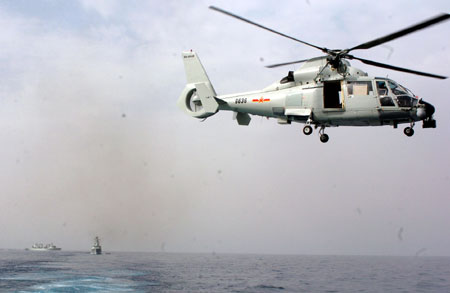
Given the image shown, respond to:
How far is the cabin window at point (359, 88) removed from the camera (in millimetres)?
21094

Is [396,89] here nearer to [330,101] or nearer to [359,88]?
[359,88]

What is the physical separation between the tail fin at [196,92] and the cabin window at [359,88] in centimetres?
809

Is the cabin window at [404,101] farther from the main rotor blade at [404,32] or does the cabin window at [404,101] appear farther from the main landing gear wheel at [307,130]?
the main landing gear wheel at [307,130]

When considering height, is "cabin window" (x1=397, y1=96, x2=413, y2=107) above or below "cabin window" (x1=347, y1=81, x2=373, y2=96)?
below

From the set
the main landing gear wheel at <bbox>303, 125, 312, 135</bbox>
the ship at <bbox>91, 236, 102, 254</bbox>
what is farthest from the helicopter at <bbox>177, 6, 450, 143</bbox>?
the ship at <bbox>91, 236, 102, 254</bbox>

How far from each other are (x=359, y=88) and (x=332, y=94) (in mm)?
1376

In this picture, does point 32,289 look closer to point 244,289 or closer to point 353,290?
point 244,289

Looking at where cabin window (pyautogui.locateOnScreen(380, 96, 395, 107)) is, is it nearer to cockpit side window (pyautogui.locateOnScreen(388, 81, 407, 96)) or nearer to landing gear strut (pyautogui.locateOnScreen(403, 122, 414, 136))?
cockpit side window (pyautogui.locateOnScreen(388, 81, 407, 96))

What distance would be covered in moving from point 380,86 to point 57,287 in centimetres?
4632

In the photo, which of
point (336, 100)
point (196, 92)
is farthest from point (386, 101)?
point (196, 92)

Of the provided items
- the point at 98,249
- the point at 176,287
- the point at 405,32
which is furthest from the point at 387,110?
the point at 98,249

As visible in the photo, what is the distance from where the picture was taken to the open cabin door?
71.1 ft

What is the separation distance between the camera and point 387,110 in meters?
20.6

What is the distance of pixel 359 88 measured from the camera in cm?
2123
